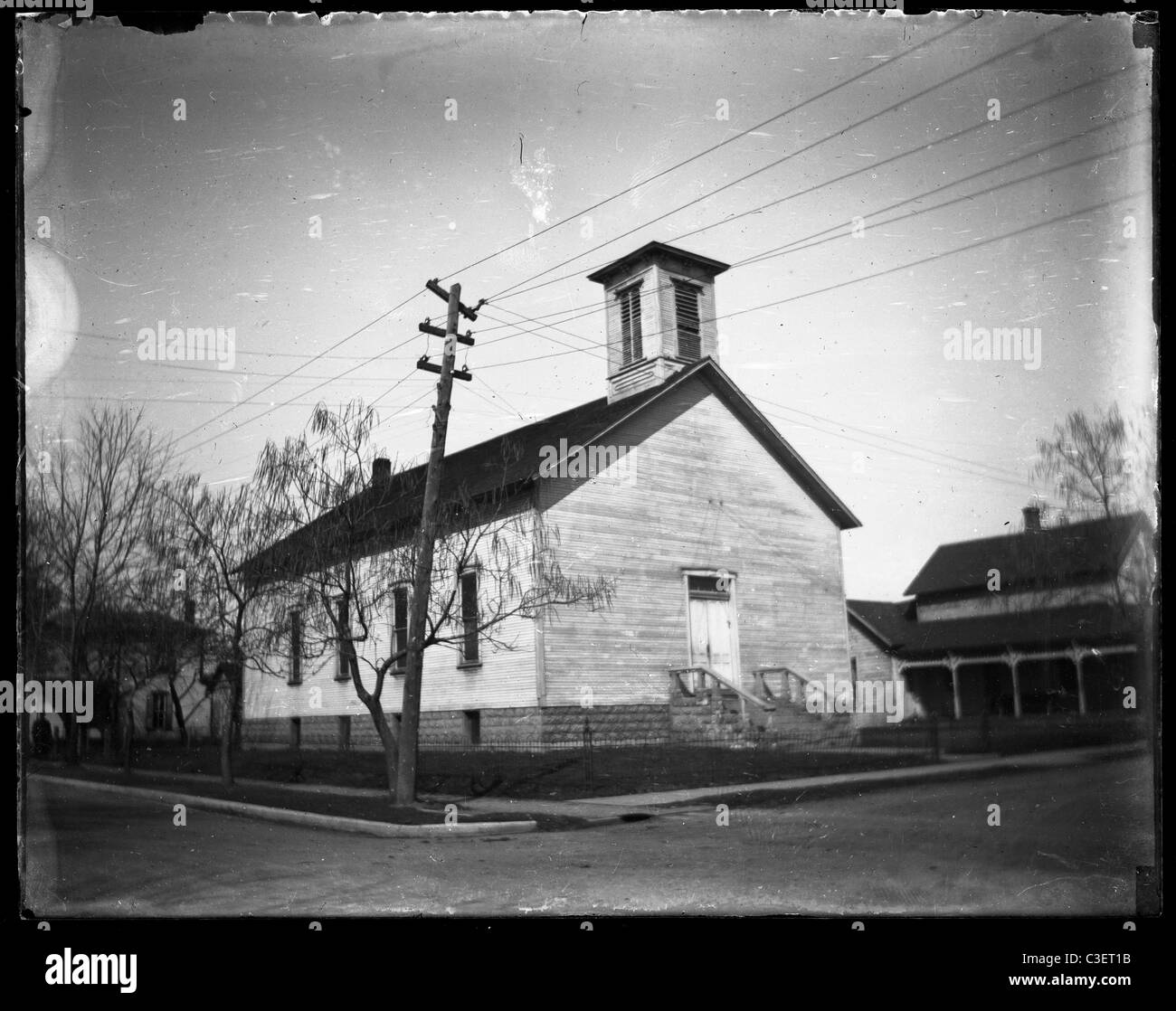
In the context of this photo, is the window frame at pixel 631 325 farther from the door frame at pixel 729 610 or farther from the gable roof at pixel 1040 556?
the gable roof at pixel 1040 556

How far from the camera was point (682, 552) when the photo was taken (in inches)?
328

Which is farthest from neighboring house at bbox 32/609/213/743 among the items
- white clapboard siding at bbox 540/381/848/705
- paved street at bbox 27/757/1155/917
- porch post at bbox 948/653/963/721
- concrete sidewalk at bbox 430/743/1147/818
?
porch post at bbox 948/653/963/721

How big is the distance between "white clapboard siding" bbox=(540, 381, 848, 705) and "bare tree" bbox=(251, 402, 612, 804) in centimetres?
28

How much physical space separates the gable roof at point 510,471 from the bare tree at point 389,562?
2 centimetres

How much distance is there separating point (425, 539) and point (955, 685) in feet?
15.0

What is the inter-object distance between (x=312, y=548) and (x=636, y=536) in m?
2.79

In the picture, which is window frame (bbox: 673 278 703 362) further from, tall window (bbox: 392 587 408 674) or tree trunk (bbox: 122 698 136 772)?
tree trunk (bbox: 122 698 136 772)

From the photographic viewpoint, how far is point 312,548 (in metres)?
8.19

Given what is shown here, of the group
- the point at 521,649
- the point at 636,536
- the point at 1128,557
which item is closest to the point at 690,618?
the point at 636,536

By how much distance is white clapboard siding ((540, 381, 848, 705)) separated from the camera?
7.95m

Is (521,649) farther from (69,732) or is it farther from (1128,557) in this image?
(1128,557)

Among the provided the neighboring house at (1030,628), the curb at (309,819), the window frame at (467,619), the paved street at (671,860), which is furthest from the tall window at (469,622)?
the neighboring house at (1030,628)

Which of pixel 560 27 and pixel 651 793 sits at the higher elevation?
pixel 560 27

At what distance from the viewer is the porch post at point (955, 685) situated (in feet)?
25.5
